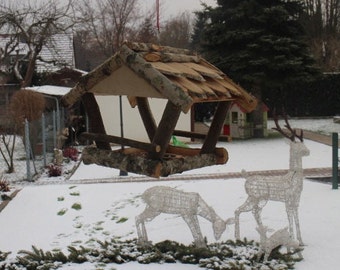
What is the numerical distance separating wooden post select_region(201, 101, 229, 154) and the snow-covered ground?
2.35 metres

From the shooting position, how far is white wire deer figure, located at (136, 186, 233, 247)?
5984 mm

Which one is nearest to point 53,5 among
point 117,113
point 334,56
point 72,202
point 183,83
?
point 117,113

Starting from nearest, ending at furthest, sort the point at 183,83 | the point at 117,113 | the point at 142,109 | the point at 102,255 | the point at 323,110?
the point at 183,83, the point at 142,109, the point at 102,255, the point at 117,113, the point at 323,110

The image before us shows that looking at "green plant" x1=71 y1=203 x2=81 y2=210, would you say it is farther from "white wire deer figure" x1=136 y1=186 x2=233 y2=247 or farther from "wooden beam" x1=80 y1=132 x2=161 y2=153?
"wooden beam" x1=80 y1=132 x2=161 y2=153

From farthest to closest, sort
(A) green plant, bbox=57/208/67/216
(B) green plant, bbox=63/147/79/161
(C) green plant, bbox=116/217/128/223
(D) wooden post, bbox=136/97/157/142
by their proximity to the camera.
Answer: (B) green plant, bbox=63/147/79/161, (A) green plant, bbox=57/208/67/216, (C) green plant, bbox=116/217/128/223, (D) wooden post, bbox=136/97/157/142

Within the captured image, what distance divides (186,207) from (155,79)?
10.2 feet

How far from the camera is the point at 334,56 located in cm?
3067

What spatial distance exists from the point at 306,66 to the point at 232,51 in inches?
110

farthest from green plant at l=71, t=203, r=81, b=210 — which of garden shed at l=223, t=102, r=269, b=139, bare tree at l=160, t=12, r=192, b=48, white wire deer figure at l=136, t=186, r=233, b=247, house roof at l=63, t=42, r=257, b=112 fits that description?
bare tree at l=160, t=12, r=192, b=48

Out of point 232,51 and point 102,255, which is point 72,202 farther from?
point 232,51

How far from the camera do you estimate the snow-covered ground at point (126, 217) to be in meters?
6.75

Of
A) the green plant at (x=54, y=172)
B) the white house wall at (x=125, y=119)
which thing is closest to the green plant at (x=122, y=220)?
the green plant at (x=54, y=172)

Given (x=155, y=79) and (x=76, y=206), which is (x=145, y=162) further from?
(x=76, y=206)

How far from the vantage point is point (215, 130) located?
4.02m
